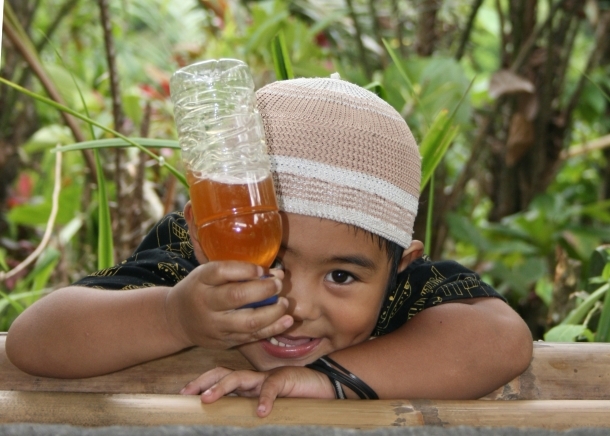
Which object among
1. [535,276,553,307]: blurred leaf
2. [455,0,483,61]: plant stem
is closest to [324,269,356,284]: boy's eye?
[455,0,483,61]: plant stem

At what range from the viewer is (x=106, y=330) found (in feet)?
2.99

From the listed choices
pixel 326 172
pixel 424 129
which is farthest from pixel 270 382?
pixel 424 129

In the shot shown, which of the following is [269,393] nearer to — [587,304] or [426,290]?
[426,290]

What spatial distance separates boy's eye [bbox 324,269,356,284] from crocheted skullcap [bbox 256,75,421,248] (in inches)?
2.4

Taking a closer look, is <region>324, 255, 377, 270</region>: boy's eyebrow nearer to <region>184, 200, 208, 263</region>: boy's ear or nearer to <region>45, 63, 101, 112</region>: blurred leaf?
<region>184, 200, 208, 263</region>: boy's ear

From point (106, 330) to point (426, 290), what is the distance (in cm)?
45

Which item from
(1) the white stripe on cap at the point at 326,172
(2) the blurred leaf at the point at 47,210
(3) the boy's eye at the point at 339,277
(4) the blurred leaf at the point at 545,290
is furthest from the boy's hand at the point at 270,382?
(4) the blurred leaf at the point at 545,290

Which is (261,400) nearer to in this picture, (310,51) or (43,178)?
(310,51)

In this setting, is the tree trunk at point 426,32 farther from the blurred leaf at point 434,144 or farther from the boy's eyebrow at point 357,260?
the boy's eyebrow at point 357,260

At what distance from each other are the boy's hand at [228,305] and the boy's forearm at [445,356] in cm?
21

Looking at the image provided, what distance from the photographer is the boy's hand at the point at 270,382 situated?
85 cm

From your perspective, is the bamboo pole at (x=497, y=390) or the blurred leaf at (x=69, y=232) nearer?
the bamboo pole at (x=497, y=390)

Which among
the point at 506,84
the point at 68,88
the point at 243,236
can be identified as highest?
the point at 68,88

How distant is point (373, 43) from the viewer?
2635 millimetres
